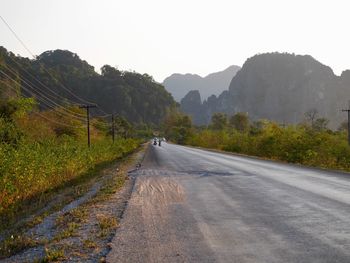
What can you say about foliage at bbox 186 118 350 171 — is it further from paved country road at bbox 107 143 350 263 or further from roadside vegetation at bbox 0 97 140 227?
roadside vegetation at bbox 0 97 140 227

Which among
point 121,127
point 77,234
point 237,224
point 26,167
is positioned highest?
point 121,127

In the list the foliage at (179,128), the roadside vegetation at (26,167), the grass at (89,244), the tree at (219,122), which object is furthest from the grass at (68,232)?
the tree at (219,122)

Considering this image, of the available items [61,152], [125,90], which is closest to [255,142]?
[61,152]

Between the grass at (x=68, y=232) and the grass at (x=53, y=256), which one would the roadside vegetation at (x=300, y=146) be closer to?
the grass at (x=68, y=232)

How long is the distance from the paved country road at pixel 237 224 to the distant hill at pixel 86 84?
84820 mm

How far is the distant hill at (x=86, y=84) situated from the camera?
98.4 meters

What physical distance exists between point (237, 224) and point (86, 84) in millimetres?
145485

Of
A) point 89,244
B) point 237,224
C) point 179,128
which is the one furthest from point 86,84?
point 89,244

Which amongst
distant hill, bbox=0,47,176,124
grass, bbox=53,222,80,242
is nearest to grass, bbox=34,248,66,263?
grass, bbox=53,222,80,242

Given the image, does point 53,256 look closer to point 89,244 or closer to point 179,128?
point 89,244

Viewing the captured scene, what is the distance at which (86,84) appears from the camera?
149 metres

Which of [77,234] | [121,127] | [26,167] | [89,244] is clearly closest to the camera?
[89,244]

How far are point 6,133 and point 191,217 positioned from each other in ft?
57.4

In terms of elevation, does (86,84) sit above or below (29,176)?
above
